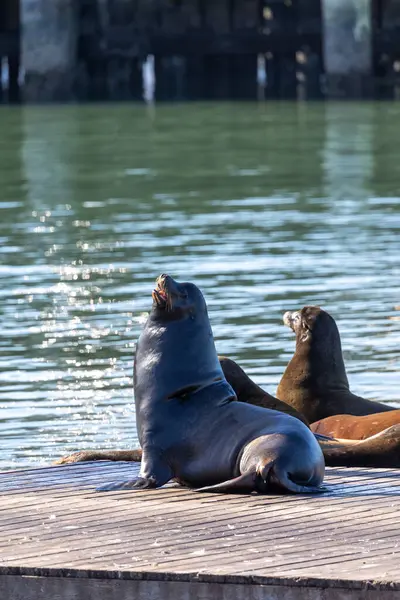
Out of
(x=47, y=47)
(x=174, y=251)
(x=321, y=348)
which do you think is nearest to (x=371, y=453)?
(x=321, y=348)

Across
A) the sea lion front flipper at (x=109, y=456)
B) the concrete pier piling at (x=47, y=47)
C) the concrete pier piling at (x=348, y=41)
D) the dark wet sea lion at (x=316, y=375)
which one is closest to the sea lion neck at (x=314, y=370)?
the dark wet sea lion at (x=316, y=375)

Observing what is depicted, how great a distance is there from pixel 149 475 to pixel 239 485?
47 cm

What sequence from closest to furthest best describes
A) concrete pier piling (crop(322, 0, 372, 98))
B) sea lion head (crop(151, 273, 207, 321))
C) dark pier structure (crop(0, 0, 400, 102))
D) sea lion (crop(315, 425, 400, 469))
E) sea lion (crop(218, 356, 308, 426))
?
1. sea lion head (crop(151, 273, 207, 321))
2. sea lion (crop(315, 425, 400, 469))
3. sea lion (crop(218, 356, 308, 426))
4. concrete pier piling (crop(322, 0, 372, 98))
5. dark pier structure (crop(0, 0, 400, 102))

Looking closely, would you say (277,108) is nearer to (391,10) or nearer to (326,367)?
(391,10)

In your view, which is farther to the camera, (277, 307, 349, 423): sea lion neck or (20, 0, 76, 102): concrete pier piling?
(20, 0, 76, 102): concrete pier piling

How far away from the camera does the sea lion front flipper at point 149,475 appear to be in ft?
24.2

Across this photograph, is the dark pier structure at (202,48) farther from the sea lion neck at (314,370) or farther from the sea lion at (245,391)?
the sea lion at (245,391)

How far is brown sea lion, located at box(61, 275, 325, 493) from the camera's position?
7121 millimetres

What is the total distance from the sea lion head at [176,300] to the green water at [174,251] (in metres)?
2.40

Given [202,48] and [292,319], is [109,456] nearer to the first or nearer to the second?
[292,319]

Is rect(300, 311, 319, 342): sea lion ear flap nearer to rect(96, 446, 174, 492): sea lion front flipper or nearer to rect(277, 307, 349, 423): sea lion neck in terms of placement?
rect(277, 307, 349, 423): sea lion neck

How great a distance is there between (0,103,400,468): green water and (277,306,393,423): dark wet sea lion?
1083mm

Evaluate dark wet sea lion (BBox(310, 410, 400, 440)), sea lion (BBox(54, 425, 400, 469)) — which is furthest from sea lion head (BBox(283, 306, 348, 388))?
sea lion (BBox(54, 425, 400, 469))

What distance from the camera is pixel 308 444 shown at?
281 inches
